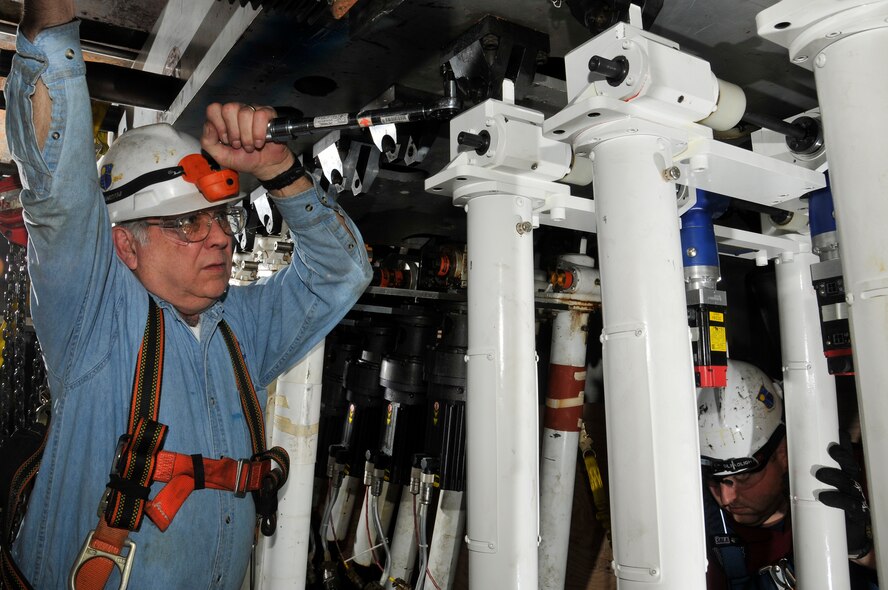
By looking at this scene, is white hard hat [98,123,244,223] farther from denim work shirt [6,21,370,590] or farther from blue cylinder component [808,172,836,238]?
blue cylinder component [808,172,836,238]

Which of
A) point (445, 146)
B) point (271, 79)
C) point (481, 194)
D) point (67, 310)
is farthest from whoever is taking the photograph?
point (445, 146)

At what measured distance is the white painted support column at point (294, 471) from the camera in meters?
2.16

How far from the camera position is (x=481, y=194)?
1478 mm

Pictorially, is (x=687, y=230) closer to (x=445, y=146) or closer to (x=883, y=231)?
(x=883, y=231)

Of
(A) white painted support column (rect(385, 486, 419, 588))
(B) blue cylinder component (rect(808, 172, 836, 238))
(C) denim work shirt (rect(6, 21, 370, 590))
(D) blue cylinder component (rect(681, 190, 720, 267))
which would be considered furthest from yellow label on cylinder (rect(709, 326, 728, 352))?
(A) white painted support column (rect(385, 486, 419, 588))

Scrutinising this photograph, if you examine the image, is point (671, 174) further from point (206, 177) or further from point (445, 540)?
point (445, 540)

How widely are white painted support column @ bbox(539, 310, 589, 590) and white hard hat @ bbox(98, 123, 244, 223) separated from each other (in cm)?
166

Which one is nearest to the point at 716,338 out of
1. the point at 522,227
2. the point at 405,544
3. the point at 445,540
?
the point at 522,227

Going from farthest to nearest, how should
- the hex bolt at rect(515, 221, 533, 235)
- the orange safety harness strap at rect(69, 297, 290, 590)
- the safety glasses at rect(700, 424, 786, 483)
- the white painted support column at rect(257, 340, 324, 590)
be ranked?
the safety glasses at rect(700, 424, 786, 483)
the white painted support column at rect(257, 340, 324, 590)
the hex bolt at rect(515, 221, 533, 235)
the orange safety harness strap at rect(69, 297, 290, 590)

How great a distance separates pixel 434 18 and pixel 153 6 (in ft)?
4.91

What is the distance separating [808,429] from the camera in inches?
69.5

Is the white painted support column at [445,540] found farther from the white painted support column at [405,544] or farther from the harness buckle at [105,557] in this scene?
the harness buckle at [105,557]

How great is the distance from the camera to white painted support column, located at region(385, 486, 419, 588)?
3.19 metres

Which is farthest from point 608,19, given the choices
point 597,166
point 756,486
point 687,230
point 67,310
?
point 756,486
